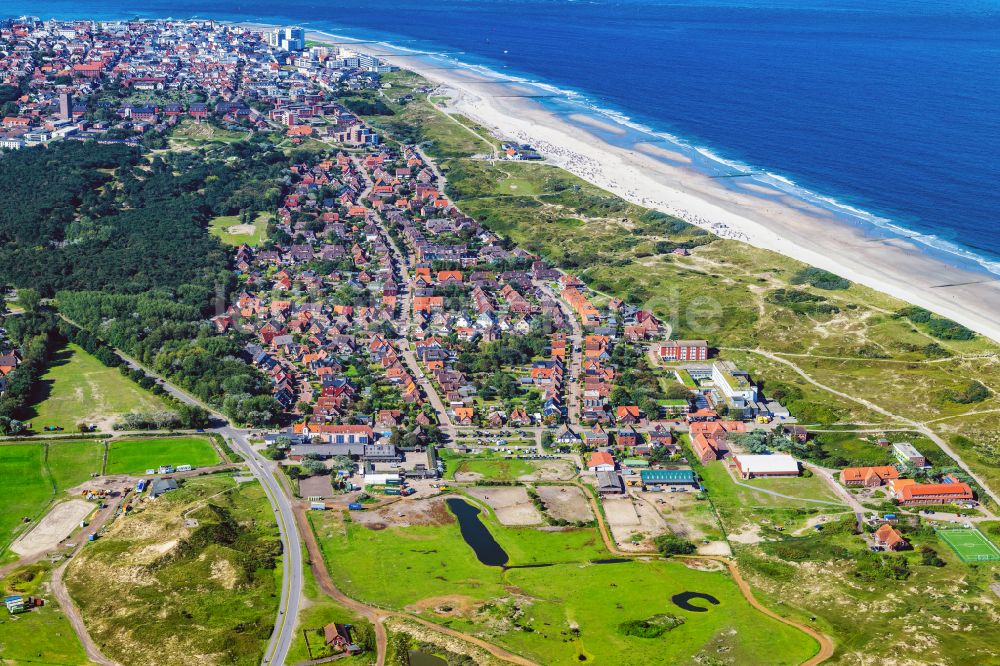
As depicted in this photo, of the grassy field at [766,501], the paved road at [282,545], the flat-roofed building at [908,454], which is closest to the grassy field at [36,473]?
the paved road at [282,545]

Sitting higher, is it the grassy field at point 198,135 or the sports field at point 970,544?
the grassy field at point 198,135

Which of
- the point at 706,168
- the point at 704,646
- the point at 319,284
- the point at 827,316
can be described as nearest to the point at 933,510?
the point at 704,646

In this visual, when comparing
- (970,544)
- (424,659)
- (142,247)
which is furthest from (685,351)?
(142,247)

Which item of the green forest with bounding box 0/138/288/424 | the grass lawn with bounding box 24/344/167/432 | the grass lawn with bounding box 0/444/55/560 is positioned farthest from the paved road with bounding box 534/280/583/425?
the grass lawn with bounding box 0/444/55/560

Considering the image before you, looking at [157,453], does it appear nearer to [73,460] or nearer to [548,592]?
[73,460]

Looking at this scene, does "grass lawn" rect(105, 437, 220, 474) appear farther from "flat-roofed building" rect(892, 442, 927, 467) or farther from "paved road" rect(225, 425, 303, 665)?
"flat-roofed building" rect(892, 442, 927, 467)

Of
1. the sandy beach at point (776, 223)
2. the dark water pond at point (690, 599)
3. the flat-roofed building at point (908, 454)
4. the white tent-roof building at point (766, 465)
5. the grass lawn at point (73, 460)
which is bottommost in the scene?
the grass lawn at point (73, 460)

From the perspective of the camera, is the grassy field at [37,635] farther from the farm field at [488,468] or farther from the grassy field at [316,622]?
the farm field at [488,468]
